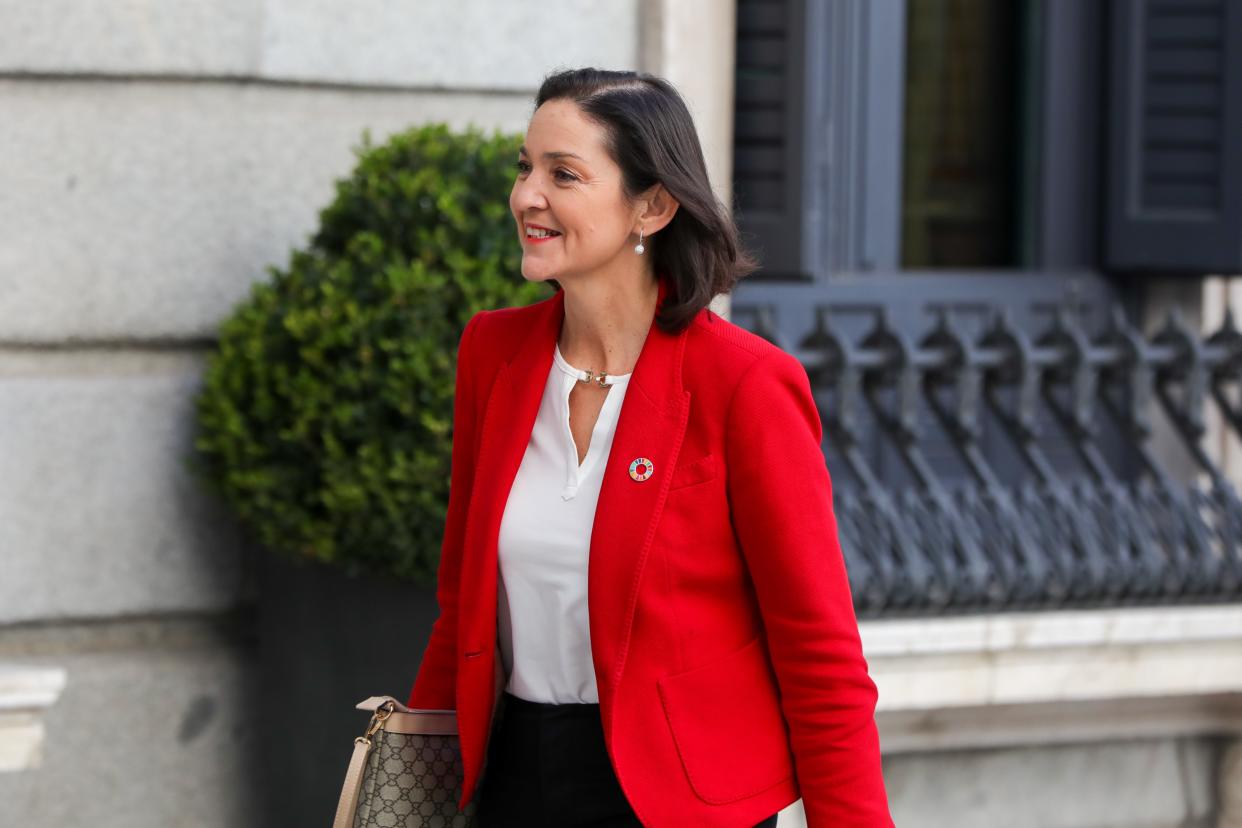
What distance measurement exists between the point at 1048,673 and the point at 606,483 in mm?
2867

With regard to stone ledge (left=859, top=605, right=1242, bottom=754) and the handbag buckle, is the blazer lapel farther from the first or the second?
stone ledge (left=859, top=605, right=1242, bottom=754)

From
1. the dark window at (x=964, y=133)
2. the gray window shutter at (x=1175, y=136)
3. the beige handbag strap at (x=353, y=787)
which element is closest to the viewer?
the beige handbag strap at (x=353, y=787)

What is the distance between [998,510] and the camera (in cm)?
493

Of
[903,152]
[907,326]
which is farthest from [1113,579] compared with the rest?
[903,152]

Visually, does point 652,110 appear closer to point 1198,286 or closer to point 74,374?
point 74,374

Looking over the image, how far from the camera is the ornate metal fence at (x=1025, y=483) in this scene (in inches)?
189

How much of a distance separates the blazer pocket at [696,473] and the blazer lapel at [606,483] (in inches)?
0.7

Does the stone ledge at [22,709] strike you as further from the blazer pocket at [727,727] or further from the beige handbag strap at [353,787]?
the blazer pocket at [727,727]

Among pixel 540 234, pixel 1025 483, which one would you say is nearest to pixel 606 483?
pixel 540 234

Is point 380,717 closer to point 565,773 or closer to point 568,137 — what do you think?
point 565,773

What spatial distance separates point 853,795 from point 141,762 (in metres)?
2.80

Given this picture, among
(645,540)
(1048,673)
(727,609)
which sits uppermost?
(645,540)

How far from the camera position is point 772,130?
5.27m

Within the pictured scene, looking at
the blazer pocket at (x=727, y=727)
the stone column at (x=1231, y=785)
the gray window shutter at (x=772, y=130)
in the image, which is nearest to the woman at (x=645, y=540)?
the blazer pocket at (x=727, y=727)
